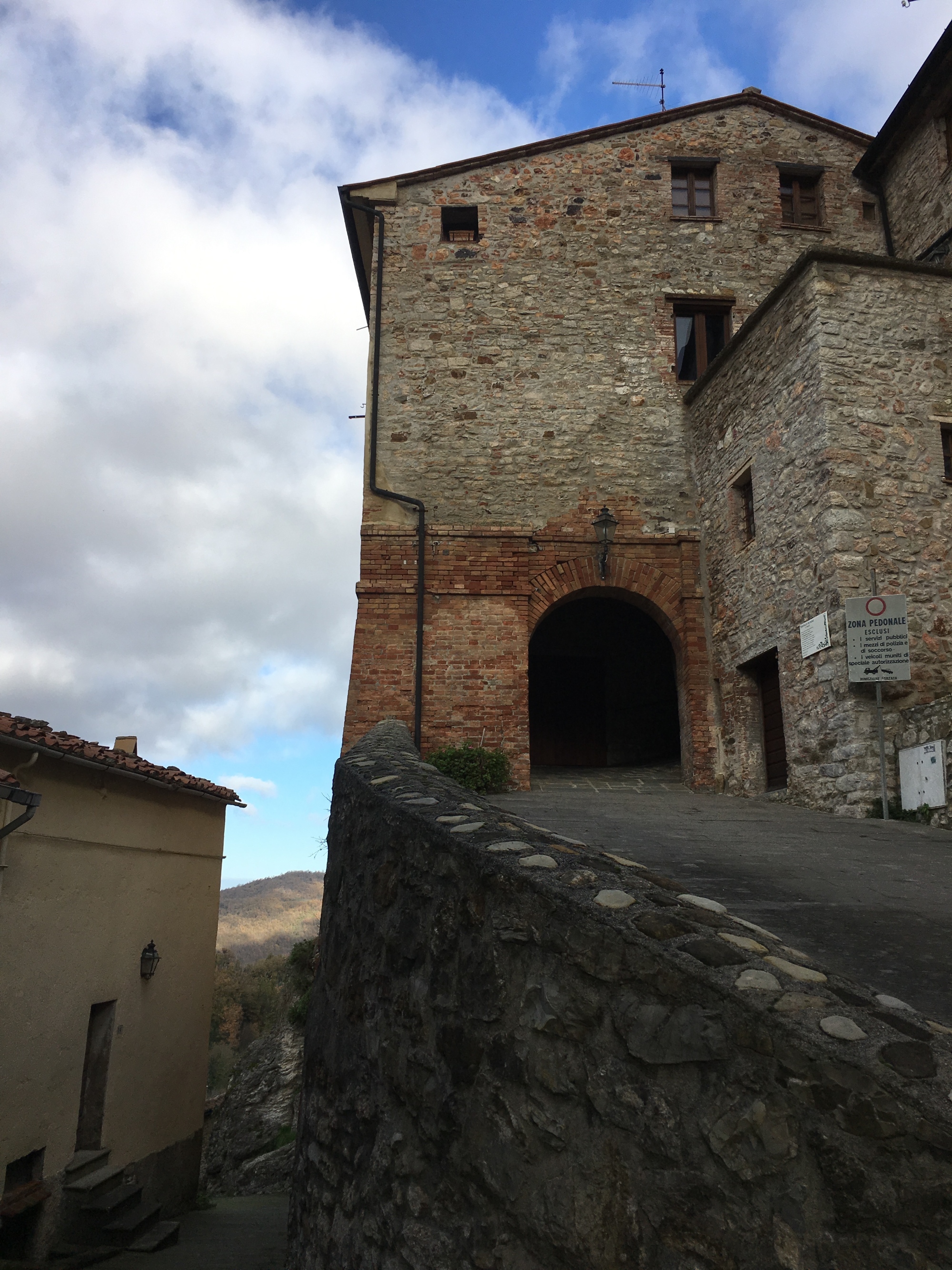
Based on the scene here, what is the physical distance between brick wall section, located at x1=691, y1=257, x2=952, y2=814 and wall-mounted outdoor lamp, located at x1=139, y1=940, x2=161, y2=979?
630 cm

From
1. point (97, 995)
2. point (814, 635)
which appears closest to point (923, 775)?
point (814, 635)

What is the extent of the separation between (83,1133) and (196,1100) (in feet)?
7.89

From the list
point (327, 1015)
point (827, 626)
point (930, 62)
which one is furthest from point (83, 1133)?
point (930, 62)

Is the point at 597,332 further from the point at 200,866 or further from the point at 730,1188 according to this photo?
the point at 730,1188

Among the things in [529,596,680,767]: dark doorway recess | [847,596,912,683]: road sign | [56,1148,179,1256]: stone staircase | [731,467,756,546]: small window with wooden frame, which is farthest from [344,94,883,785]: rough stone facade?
[56,1148,179,1256]: stone staircase

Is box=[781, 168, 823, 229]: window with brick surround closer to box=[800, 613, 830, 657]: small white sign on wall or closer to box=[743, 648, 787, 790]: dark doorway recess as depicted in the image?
box=[743, 648, 787, 790]: dark doorway recess

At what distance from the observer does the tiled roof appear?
22.5 feet

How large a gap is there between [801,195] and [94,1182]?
47.0ft

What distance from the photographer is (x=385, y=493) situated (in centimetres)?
1072

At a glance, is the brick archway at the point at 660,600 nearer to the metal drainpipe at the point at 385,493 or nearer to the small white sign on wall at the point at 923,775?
the metal drainpipe at the point at 385,493

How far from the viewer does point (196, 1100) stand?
9.92m

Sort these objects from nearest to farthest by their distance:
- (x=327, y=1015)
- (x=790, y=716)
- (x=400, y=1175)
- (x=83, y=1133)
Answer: (x=400, y=1175) → (x=327, y=1015) → (x=83, y=1133) → (x=790, y=716)

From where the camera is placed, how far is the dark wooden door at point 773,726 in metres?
8.93

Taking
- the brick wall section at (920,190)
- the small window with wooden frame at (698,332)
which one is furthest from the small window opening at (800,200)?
the small window with wooden frame at (698,332)
